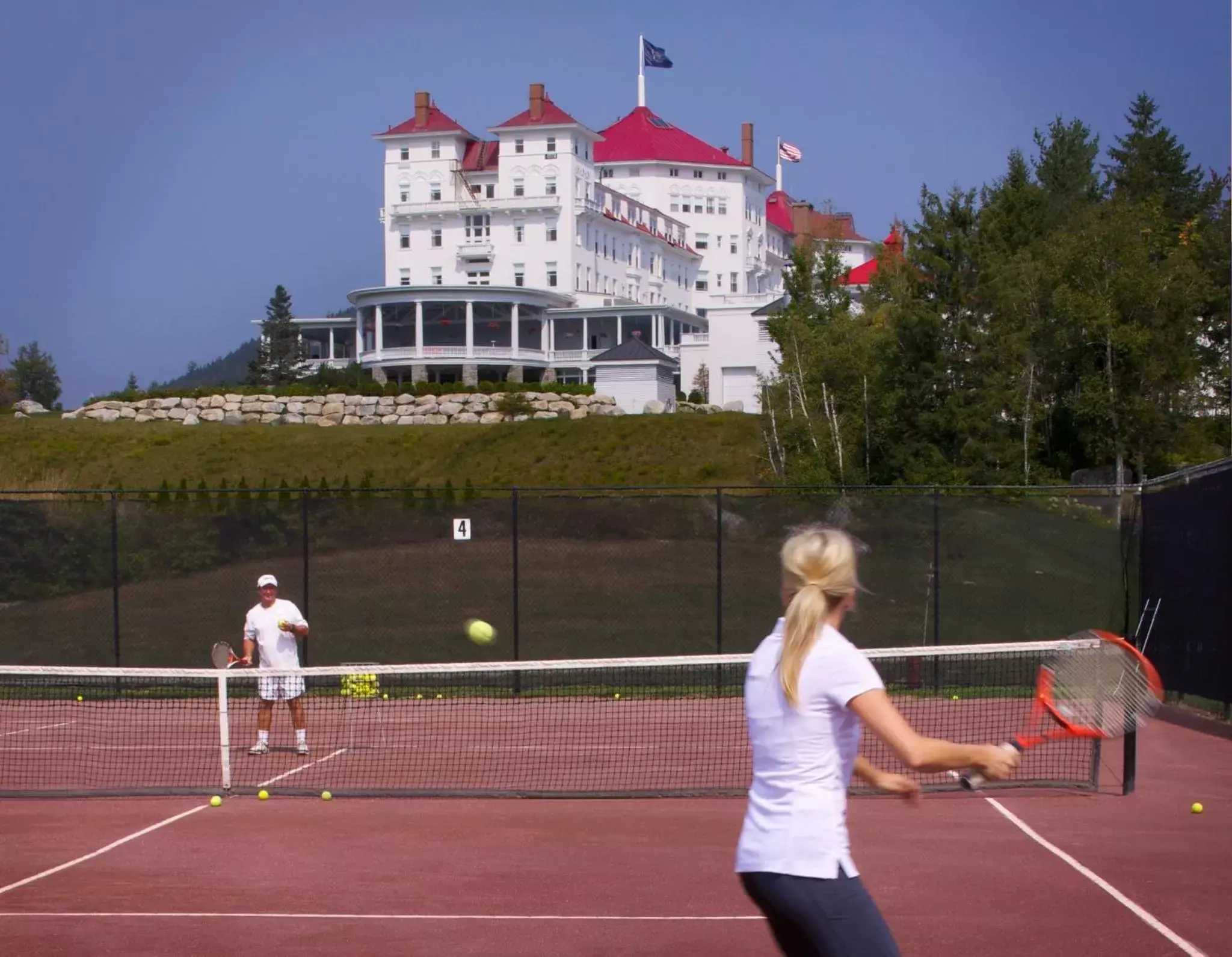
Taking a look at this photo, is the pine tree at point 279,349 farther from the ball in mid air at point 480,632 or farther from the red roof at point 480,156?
the ball in mid air at point 480,632

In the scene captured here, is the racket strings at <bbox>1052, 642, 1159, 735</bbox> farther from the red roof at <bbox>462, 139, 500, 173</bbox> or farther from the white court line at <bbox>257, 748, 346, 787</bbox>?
the red roof at <bbox>462, 139, 500, 173</bbox>

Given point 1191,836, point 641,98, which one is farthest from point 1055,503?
point 641,98

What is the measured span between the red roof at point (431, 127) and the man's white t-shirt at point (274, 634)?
261ft

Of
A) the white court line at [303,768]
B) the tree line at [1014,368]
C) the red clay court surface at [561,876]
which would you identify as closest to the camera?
the red clay court surface at [561,876]

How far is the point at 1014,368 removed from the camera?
116ft

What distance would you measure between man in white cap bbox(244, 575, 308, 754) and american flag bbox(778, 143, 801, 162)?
9001 cm

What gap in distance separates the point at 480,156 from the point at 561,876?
85.8m

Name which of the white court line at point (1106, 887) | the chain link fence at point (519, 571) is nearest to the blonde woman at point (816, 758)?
the white court line at point (1106, 887)

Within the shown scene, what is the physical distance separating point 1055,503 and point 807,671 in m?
16.7

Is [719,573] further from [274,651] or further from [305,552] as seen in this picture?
[274,651]

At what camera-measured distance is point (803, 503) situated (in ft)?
64.7

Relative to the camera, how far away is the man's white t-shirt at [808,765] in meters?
3.49

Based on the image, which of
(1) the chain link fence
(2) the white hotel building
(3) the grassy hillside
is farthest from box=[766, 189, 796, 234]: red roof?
(1) the chain link fence

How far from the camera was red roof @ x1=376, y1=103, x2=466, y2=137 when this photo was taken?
293 ft
